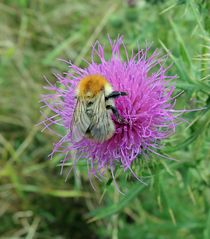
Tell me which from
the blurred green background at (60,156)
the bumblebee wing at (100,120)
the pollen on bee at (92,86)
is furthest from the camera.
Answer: the blurred green background at (60,156)

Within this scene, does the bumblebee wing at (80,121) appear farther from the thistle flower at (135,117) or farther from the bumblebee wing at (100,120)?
the thistle flower at (135,117)

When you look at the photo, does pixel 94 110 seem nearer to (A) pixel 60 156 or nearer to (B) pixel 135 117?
(B) pixel 135 117

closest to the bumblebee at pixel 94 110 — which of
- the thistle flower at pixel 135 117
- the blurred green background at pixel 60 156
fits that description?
the thistle flower at pixel 135 117

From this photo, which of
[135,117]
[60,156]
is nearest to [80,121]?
[135,117]

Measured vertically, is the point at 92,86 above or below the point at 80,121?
above

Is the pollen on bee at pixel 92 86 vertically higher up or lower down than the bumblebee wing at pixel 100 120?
higher up

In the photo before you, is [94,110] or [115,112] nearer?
[94,110]

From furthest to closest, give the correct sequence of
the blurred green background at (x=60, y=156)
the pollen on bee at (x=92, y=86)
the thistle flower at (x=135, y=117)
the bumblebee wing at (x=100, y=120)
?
the blurred green background at (x=60, y=156) → the thistle flower at (x=135, y=117) → the pollen on bee at (x=92, y=86) → the bumblebee wing at (x=100, y=120)

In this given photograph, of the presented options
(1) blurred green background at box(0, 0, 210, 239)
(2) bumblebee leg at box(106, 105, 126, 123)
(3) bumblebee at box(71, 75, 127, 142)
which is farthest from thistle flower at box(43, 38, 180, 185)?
(1) blurred green background at box(0, 0, 210, 239)
